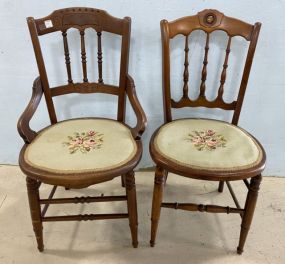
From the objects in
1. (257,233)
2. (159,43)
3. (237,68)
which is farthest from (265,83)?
(257,233)

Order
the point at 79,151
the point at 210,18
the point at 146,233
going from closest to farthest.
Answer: the point at 79,151 → the point at 210,18 → the point at 146,233

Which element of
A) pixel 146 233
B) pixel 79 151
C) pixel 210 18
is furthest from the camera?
pixel 146 233

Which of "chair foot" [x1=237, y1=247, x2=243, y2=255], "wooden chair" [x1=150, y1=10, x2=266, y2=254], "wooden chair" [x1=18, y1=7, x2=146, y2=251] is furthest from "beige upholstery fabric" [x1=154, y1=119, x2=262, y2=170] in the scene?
"chair foot" [x1=237, y1=247, x2=243, y2=255]

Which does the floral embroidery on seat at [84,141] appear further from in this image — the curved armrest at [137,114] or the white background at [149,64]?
the white background at [149,64]

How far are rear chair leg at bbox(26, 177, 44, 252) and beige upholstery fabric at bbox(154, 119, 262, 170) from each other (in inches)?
19.2

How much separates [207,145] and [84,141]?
49cm

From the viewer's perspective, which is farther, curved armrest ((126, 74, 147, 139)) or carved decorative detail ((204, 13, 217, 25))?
carved decorative detail ((204, 13, 217, 25))

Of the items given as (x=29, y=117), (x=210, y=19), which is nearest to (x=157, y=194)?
(x=29, y=117)

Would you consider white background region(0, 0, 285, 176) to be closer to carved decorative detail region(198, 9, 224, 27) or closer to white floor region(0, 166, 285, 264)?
carved decorative detail region(198, 9, 224, 27)

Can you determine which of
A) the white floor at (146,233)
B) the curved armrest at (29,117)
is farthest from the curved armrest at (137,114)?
the white floor at (146,233)

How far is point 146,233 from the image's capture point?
146cm

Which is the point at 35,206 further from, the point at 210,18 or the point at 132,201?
the point at 210,18

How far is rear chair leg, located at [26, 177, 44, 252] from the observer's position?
117cm

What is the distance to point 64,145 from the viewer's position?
1.21 m
